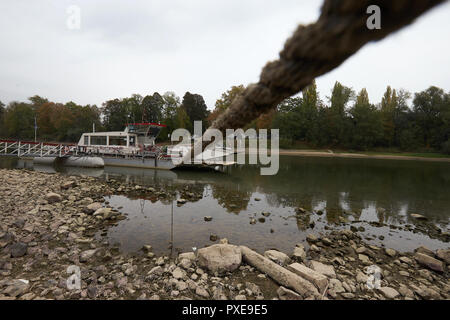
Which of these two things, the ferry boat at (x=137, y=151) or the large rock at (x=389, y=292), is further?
the ferry boat at (x=137, y=151)

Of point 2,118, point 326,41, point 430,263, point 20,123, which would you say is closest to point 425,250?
point 430,263

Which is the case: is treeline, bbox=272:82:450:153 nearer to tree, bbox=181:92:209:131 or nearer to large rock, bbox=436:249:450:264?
tree, bbox=181:92:209:131

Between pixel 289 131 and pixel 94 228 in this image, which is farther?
pixel 289 131

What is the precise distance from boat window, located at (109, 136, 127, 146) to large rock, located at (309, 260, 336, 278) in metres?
22.6

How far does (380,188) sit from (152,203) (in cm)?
1553

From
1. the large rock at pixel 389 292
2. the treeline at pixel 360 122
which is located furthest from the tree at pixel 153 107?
A: the large rock at pixel 389 292

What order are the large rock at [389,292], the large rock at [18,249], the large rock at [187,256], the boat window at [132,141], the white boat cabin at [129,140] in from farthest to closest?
the boat window at [132,141], the white boat cabin at [129,140], the large rock at [187,256], the large rock at [18,249], the large rock at [389,292]

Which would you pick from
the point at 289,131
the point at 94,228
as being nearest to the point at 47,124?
the point at 289,131

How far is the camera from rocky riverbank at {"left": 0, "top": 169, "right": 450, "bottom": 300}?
380 cm

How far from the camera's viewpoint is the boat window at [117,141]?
75.2ft

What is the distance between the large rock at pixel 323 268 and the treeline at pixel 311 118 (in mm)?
39308

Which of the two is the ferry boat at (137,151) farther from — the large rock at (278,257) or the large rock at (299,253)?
the large rock at (278,257)
